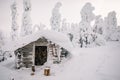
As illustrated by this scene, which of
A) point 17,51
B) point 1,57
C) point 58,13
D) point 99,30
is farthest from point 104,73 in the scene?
point 99,30

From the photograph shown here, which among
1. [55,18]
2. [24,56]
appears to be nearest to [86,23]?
[55,18]

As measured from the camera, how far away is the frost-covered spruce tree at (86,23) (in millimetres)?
35031

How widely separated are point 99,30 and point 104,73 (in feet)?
145

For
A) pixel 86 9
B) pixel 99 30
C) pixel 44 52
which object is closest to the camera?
pixel 44 52

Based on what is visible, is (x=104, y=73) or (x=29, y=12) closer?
(x=104, y=73)

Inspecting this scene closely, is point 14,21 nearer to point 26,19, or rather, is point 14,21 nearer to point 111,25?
point 26,19

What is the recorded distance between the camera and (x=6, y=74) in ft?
41.7

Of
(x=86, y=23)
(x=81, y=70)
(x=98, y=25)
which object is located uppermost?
(x=98, y=25)

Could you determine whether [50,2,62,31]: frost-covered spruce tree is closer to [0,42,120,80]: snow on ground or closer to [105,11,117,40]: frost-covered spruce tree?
[105,11,117,40]: frost-covered spruce tree

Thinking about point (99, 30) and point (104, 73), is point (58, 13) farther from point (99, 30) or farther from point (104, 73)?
point (104, 73)

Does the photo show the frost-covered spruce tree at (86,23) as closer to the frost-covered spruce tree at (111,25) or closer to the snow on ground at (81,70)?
the frost-covered spruce tree at (111,25)

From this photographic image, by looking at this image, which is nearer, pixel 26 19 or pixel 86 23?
pixel 86 23

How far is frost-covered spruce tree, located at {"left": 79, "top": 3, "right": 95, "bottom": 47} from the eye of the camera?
35031mm

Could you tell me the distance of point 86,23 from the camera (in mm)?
35469
